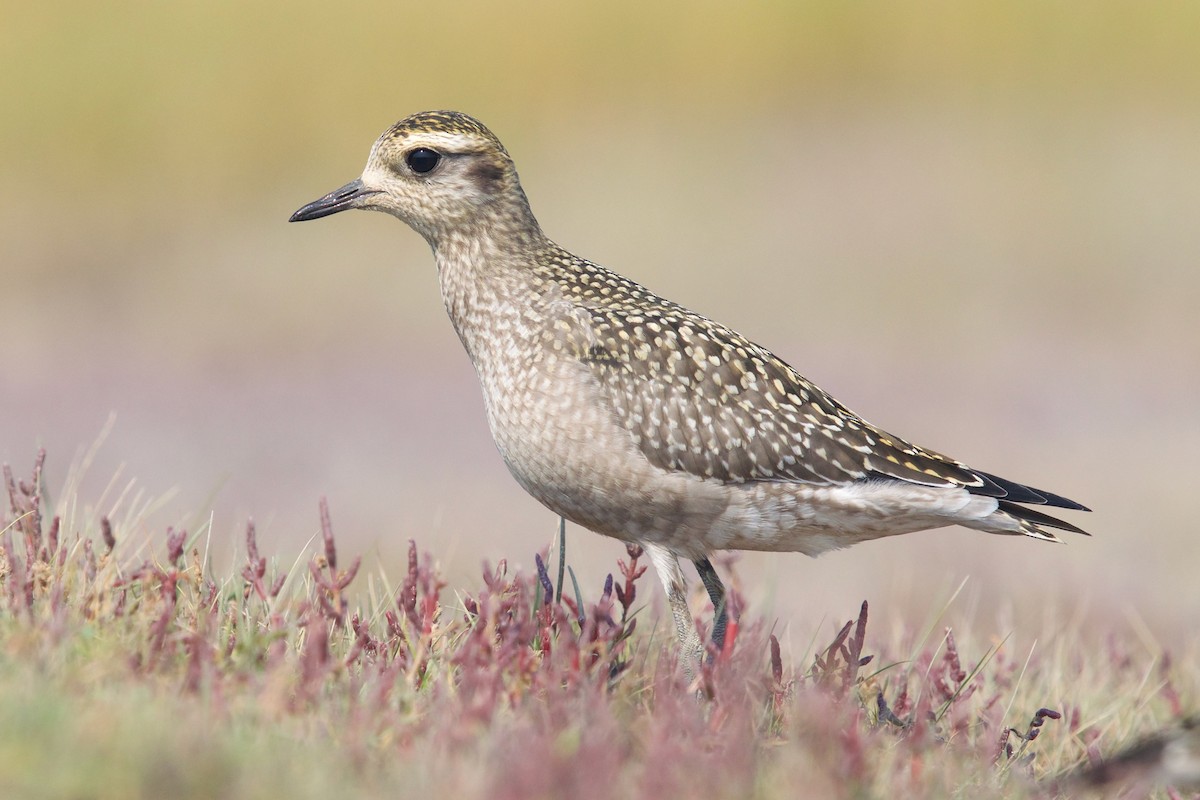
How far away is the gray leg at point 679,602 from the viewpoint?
6332 mm

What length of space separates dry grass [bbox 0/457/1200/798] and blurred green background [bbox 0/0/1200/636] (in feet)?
24.6

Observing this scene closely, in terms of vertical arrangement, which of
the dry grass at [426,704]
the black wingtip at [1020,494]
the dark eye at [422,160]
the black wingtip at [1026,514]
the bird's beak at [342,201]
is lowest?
the dry grass at [426,704]

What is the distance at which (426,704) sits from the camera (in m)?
4.96

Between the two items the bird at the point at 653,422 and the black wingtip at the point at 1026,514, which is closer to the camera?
the bird at the point at 653,422

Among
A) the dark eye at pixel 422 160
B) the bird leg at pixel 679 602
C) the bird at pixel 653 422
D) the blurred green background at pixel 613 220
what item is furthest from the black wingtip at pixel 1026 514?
the blurred green background at pixel 613 220

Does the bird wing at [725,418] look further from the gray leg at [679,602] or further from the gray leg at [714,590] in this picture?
the gray leg at [714,590]

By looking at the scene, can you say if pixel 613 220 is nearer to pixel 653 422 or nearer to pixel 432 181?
pixel 432 181

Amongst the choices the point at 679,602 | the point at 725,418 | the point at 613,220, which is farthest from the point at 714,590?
the point at 613,220

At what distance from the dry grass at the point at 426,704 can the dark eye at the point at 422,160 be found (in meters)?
1.91

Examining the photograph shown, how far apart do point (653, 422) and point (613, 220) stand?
13913 millimetres

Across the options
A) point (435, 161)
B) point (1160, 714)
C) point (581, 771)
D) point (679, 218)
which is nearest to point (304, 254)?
point (679, 218)

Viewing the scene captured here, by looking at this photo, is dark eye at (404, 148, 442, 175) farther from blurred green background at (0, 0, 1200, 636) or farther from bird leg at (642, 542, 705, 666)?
blurred green background at (0, 0, 1200, 636)

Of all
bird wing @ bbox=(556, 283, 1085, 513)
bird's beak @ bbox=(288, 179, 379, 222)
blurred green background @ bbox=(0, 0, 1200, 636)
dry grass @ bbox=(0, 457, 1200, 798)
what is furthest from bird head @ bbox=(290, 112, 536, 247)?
blurred green background @ bbox=(0, 0, 1200, 636)

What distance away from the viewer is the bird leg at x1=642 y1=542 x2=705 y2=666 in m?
6.34
